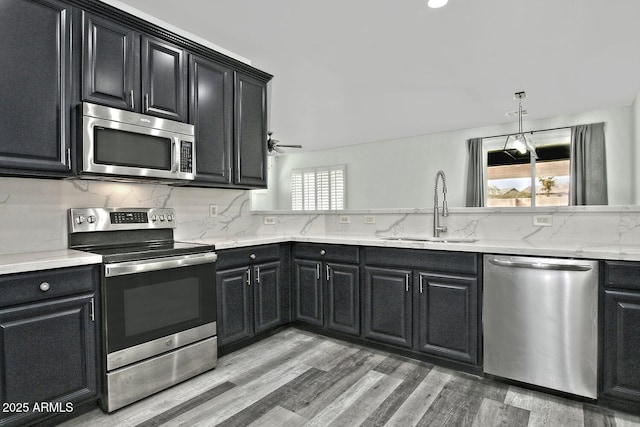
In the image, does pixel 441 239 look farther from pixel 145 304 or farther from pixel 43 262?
pixel 43 262

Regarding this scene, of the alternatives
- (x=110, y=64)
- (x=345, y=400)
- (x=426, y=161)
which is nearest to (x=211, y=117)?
(x=110, y=64)

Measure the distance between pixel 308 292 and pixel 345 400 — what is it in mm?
1158

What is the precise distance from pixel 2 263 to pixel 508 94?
5.27 metres

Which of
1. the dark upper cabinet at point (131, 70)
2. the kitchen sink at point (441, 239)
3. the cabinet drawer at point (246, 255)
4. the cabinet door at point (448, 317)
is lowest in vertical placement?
the cabinet door at point (448, 317)

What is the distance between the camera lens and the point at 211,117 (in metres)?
2.78

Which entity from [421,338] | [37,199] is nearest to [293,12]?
[37,199]

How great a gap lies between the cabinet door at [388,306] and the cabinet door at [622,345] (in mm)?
1108

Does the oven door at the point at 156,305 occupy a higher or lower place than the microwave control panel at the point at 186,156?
lower

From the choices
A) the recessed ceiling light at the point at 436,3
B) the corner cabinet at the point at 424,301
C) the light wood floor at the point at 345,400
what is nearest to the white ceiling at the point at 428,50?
the recessed ceiling light at the point at 436,3

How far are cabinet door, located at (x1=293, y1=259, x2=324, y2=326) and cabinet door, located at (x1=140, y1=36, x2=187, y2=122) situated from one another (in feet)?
5.13

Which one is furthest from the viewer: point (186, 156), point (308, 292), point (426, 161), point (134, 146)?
point (426, 161)

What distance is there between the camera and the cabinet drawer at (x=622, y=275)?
1821 mm

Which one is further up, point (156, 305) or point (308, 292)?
point (156, 305)

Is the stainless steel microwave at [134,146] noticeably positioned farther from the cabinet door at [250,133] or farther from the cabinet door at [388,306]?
the cabinet door at [388,306]
